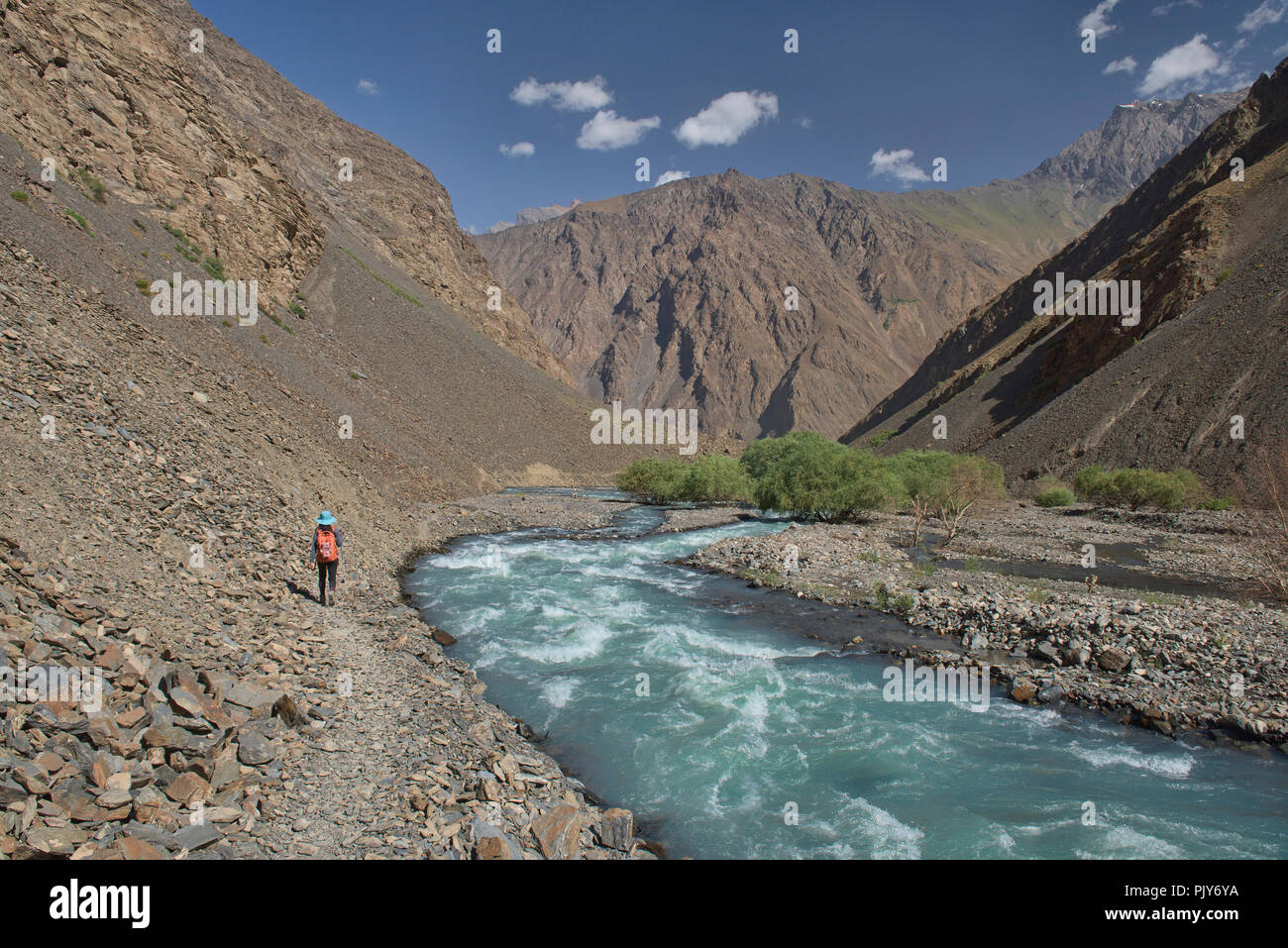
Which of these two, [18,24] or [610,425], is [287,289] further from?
[610,425]

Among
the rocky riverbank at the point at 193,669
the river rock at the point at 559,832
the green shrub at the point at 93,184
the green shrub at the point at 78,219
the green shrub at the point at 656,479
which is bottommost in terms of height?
the river rock at the point at 559,832

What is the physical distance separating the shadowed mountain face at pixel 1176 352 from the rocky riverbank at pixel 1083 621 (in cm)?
2291

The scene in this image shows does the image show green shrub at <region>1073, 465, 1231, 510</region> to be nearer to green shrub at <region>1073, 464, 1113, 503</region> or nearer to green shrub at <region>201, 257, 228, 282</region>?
green shrub at <region>1073, 464, 1113, 503</region>

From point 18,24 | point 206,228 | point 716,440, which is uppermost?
point 18,24

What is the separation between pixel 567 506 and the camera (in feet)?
138

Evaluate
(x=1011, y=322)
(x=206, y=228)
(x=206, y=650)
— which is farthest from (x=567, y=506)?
(x=1011, y=322)

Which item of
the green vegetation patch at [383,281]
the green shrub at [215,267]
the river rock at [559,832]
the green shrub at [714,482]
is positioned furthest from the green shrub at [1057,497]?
the green vegetation patch at [383,281]

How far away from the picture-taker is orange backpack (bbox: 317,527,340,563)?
12414mm

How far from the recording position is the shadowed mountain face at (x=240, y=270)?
20.2 meters

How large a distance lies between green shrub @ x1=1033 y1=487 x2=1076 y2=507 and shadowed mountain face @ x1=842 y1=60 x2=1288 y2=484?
6210 mm

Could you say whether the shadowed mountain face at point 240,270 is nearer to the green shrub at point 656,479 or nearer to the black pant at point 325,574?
the black pant at point 325,574

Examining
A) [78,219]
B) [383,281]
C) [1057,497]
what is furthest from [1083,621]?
[383,281]

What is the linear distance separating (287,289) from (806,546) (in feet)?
151

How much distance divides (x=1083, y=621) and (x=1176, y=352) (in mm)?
53986
